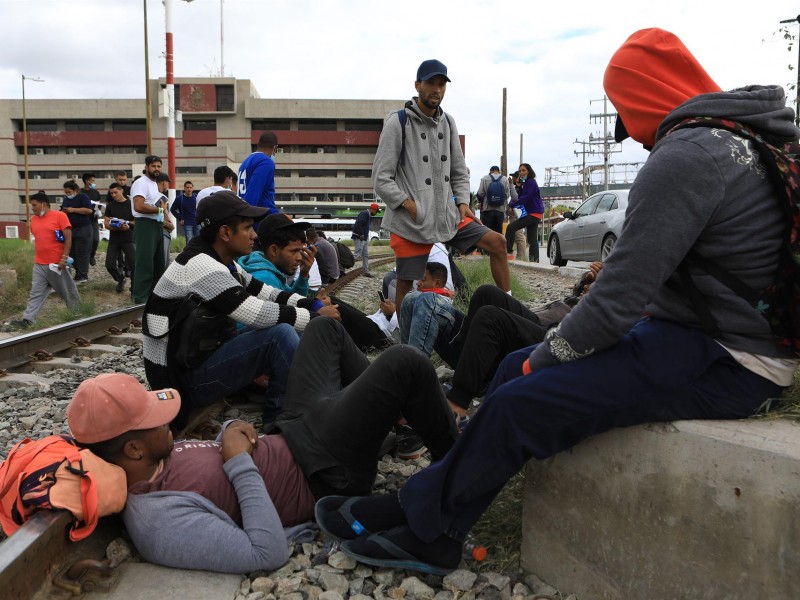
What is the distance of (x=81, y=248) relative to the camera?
12.0m

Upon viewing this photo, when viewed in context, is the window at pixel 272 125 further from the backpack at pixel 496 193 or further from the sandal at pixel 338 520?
the sandal at pixel 338 520

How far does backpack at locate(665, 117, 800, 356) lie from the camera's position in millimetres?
1899

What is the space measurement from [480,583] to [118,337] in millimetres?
5800

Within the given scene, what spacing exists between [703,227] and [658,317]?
1.21 feet

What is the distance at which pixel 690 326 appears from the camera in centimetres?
208

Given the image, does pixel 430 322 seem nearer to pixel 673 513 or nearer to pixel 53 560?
pixel 673 513

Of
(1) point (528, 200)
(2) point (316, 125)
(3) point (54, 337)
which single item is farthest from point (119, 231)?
(2) point (316, 125)

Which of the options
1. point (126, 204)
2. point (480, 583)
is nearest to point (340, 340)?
point (480, 583)

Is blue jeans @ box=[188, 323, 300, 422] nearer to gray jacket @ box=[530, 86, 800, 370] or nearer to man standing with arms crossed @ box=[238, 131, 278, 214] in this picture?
gray jacket @ box=[530, 86, 800, 370]

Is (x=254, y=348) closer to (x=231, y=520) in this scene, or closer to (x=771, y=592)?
(x=231, y=520)

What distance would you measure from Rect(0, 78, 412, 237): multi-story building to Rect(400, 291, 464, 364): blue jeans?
216ft

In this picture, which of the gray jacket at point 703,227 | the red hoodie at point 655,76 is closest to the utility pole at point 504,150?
the red hoodie at point 655,76

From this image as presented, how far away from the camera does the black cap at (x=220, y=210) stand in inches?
145

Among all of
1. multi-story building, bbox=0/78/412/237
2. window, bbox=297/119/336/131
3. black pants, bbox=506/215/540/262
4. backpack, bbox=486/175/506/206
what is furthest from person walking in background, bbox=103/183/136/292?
window, bbox=297/119/336/131
